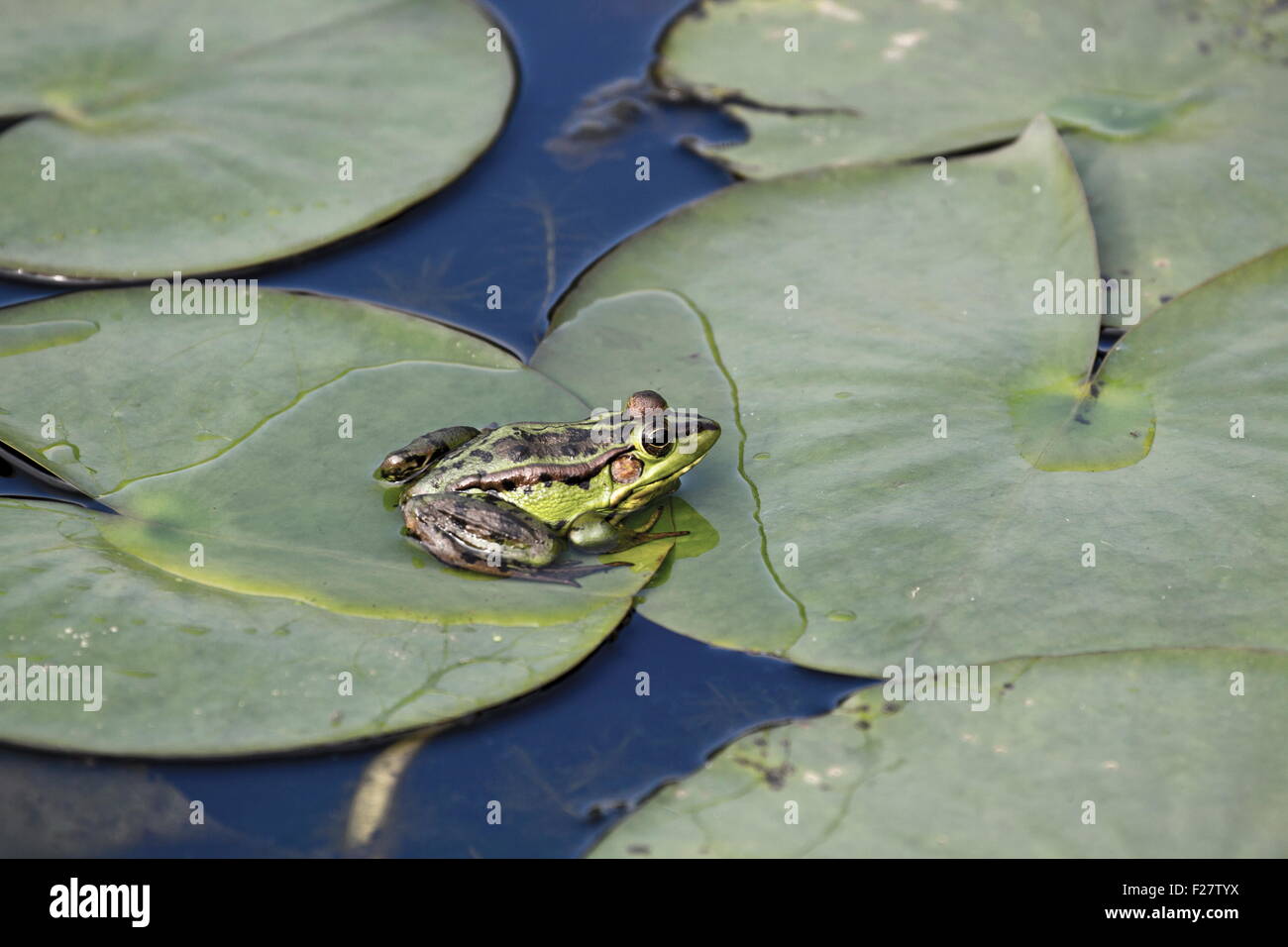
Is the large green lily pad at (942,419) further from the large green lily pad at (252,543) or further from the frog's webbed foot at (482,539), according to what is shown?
the large green lily pad at (252,543)

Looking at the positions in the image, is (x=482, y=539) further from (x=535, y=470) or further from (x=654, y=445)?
(x=654, y=445)

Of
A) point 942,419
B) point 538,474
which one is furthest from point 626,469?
point 942,419

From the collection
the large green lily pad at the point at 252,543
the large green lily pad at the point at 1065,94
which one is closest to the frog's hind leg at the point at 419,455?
the large green lily pad at the point at 252,543

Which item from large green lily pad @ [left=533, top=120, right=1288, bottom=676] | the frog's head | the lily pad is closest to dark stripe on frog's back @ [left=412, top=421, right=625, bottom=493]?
the frog's head

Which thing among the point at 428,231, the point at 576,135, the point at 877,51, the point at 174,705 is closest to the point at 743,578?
the point at 174,705
